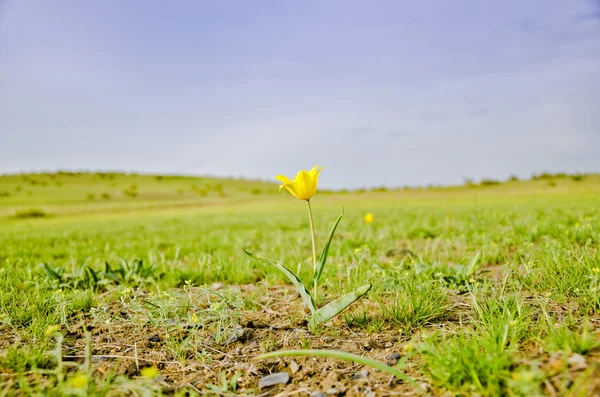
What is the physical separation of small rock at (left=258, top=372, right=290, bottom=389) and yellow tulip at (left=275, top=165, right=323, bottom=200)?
2.94 ft

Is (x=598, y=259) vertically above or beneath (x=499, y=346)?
above

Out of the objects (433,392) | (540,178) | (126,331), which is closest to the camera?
(433,392)

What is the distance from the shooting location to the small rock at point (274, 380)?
1.65 meters

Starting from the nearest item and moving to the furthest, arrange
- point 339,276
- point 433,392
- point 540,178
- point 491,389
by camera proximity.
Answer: point 491,389 → point 433,392 → point 339,276 → point 540,178

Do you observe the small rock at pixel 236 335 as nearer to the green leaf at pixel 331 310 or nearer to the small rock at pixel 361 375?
the green leaf at pixel 331 310

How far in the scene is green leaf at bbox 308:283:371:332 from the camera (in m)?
1.90

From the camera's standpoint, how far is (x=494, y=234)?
15.7 ft

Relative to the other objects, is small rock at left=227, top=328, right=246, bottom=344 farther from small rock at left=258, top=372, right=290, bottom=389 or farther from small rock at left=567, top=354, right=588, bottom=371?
small rock at left=567, top=354, right=588, bottom=371

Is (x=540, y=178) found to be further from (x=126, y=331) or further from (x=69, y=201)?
(x=69, y=201)

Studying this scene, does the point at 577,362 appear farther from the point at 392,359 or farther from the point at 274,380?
the point at 274,380

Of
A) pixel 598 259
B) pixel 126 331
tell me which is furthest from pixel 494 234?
pixel 126 331

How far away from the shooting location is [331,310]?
2.03 m

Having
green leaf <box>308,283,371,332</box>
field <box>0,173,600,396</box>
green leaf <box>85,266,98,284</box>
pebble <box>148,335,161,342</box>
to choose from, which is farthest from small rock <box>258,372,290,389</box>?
green leaf <box>85,266,98,284</box>

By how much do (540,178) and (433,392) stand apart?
22.5m
